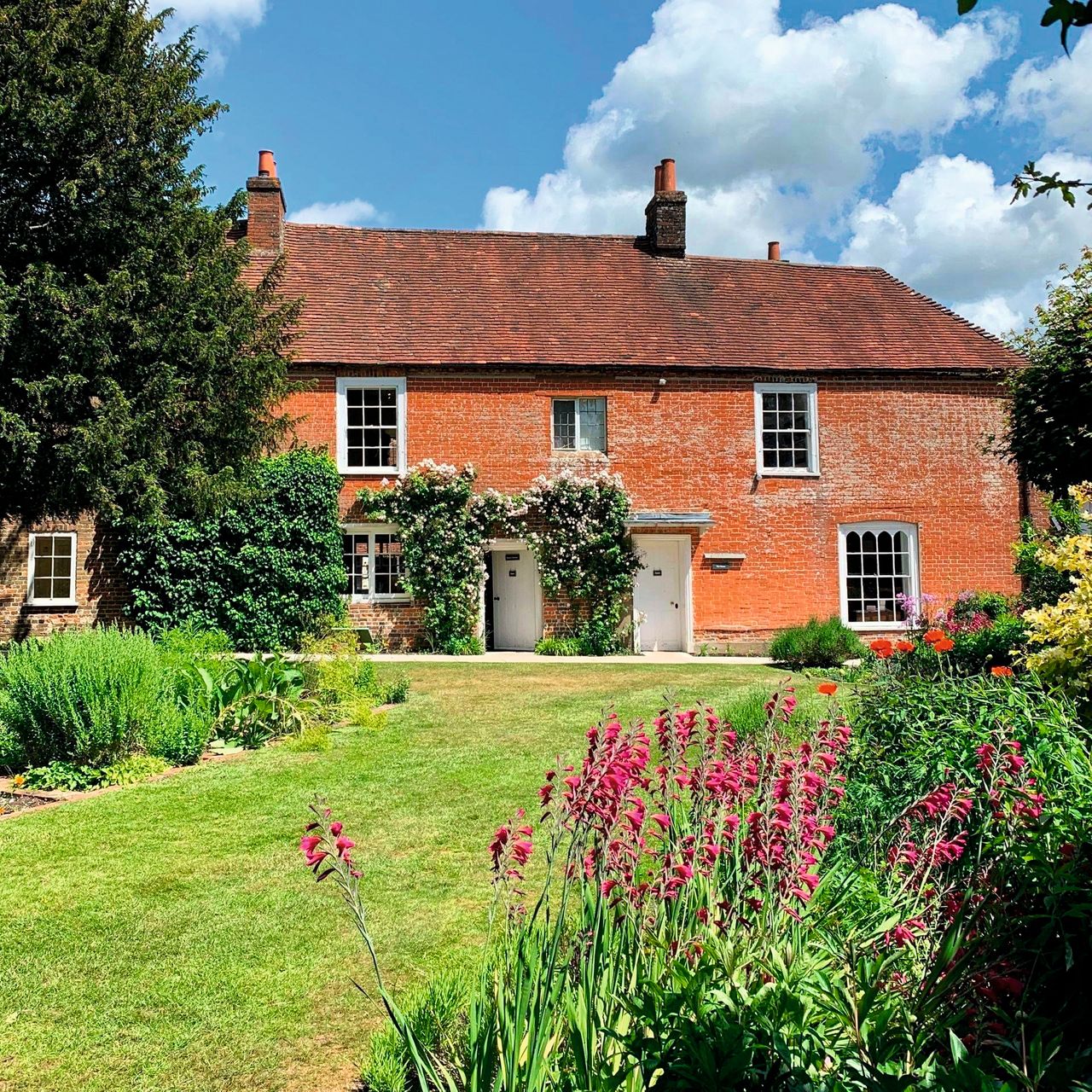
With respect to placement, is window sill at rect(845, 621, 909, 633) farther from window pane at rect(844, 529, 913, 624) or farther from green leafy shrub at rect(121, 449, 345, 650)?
green leafy shrub at rect(121, 449, 345, 650)

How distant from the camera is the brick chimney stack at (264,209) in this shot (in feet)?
66.7

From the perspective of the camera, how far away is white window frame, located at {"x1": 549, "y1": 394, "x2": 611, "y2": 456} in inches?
768

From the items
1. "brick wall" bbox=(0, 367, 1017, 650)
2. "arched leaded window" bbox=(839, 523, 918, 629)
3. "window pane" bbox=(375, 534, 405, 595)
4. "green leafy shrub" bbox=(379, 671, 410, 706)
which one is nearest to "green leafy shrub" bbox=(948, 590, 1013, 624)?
"arched leaded window" bbox=(839, 523, 918, 629)

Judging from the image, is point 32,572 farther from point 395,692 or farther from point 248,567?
point 395,692

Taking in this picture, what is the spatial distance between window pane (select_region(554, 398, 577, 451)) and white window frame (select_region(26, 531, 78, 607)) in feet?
34.1

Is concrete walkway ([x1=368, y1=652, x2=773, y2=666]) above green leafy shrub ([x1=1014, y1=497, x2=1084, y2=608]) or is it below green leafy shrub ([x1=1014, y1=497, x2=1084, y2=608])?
below

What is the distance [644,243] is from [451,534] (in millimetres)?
9844

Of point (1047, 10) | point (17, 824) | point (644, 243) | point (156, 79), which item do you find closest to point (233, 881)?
point (17, 824)

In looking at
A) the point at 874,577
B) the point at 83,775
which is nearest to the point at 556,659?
the point at 874,577

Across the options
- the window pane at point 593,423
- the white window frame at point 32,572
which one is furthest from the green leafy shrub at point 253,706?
the window pane at point 593,423

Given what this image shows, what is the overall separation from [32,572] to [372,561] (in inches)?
276

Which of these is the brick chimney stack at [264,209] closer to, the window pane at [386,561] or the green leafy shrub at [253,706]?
the window pane at [386,561]

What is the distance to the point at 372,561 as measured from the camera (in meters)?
19.1

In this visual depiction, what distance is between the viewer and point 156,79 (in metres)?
13.6
